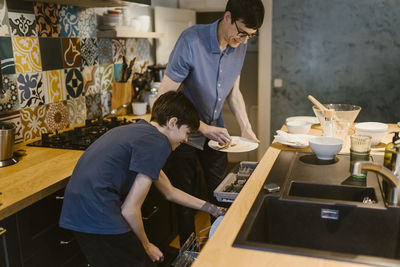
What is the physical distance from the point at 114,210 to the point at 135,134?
0.32m

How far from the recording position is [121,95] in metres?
3.35

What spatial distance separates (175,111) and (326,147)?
0.71 meters

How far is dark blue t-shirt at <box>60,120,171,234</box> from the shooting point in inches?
62.0

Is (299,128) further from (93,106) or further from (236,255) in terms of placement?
(93,106)

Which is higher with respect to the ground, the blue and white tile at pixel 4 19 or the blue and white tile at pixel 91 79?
the blue and white tile at pixel 4 19

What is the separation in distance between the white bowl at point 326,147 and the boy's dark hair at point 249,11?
2.08ft

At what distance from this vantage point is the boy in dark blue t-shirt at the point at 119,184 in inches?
62.2

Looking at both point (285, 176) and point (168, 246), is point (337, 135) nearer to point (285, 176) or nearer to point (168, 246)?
point (285, 176)

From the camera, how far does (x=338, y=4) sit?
161 inches

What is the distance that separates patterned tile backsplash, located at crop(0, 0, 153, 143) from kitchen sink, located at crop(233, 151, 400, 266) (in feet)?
5.22

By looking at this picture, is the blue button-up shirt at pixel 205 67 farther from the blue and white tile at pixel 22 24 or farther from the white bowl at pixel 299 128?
the blue and white tile at pixel 22 24

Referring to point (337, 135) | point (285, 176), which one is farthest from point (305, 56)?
point (285, 176)

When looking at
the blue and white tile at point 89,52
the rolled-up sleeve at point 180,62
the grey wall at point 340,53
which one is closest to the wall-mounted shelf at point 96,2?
the blue and white tile at point 89,52

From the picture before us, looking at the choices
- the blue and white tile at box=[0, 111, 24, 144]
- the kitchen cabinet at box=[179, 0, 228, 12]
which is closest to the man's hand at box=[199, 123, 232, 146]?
the blue and white tile at box=[0, 111, 24, 144]
